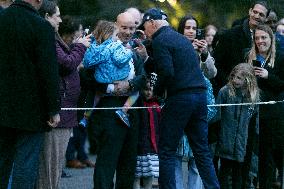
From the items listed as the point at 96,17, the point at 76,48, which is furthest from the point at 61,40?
the point at 96,17

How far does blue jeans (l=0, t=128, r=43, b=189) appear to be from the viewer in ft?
23.9

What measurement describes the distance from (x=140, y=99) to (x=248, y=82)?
1.28 meters

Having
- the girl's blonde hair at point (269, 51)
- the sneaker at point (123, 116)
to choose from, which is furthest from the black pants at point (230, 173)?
the sneaker at point (123, 116)

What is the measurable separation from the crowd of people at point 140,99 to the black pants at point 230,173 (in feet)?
0.04

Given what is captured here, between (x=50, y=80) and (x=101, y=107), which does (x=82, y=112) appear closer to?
(x=101, y=107)

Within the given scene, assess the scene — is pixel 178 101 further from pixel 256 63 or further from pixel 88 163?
pixel 88 163

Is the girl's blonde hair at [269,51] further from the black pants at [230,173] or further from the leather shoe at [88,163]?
the leather shoe at [88,163]

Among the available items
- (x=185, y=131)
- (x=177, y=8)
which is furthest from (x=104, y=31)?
(x=177, y=8)

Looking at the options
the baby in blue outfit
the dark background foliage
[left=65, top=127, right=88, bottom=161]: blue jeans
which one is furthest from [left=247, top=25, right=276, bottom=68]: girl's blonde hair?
the dark background foliage

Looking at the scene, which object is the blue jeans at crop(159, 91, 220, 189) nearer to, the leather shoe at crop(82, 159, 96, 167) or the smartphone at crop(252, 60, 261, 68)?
the smartphone at crop(252, 60, 261, 68)

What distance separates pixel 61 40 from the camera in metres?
8.10

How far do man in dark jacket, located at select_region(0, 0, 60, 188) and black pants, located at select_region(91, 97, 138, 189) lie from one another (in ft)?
4.15

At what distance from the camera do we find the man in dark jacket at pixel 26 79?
23.4ft

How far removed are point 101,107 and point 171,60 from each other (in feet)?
2.94
